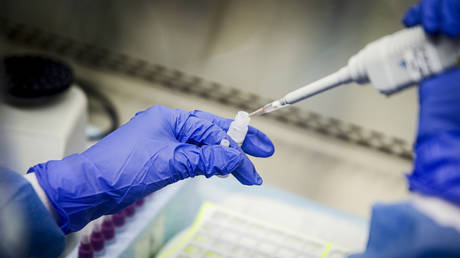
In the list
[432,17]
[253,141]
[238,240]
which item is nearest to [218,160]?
[253,141]

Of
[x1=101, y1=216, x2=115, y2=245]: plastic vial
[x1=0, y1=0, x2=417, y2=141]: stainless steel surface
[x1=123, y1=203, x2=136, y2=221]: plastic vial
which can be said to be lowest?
[x1=101, y1=216, x2=115, y2=245]: plastic vial

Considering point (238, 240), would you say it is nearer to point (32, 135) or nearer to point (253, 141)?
point (253, 141)

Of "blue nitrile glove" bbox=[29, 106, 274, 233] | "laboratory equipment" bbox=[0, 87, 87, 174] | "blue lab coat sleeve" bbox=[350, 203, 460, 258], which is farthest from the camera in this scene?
"laboratory equipment" bbox=[0, 87, 87, 174]

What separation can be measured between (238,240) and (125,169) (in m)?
0.38

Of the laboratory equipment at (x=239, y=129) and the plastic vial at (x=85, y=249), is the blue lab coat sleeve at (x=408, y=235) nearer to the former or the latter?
the laboratory equipment at (x=239, y=129)

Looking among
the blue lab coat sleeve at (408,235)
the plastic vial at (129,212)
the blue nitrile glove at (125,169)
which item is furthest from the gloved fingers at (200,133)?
the blue lab coat sleeve at (408,235)

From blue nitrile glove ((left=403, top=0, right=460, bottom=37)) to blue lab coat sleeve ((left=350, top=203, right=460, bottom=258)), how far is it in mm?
262

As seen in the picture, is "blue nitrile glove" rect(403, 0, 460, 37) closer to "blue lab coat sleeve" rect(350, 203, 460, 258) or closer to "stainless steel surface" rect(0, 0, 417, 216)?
"blue lab coat sleeve" rect(350, 203, 460, 258)

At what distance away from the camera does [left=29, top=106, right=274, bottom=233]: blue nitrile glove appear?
2.61ft

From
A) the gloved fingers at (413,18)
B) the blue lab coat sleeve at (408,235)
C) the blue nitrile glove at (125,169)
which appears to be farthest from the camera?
the blue nitrile glove at (125,169)

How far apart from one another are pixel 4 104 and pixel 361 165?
1.09m

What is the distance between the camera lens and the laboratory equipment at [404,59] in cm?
63

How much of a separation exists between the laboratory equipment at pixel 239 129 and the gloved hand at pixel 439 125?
1.08 ft

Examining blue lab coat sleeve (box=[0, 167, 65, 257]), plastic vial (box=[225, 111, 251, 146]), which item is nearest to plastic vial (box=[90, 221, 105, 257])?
blue lab coat sleeve (box=[0, 167, 65, 257])
